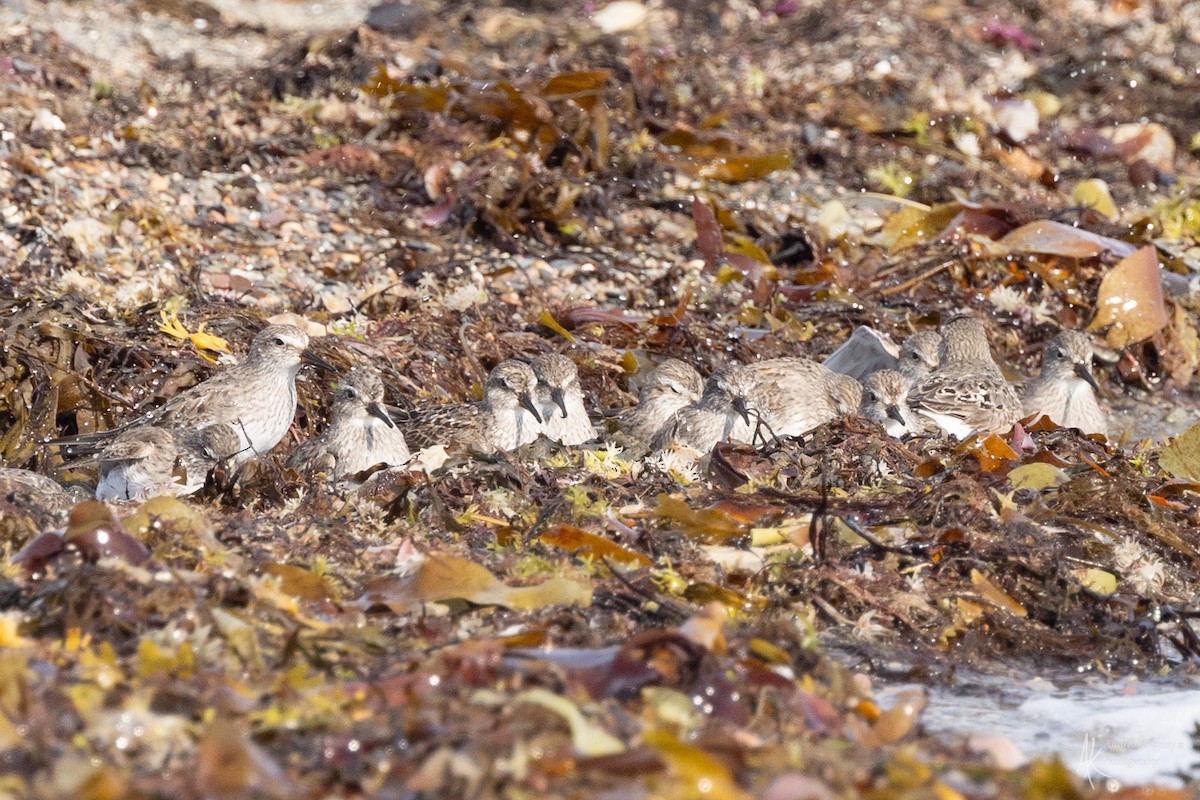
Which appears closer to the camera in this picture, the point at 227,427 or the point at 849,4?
the point at 227,427

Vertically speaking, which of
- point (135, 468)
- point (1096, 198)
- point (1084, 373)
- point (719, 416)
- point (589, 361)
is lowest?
point (1096, 198)

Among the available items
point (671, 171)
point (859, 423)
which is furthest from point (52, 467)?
point (671, 171)

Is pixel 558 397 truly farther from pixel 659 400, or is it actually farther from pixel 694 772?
pixel 694 772

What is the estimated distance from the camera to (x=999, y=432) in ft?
22.2

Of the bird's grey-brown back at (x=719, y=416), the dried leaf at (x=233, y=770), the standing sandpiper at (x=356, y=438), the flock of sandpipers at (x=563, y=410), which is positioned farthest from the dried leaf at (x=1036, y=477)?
the dried leaf at (x=233, y=770)

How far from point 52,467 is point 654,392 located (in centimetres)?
261

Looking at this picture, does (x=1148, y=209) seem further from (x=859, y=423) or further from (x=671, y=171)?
(x=859, y=423)

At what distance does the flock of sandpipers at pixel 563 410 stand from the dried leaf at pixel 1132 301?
31.5 inches

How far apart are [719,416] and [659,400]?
36cm

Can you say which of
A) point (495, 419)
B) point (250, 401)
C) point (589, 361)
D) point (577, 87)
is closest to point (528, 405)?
point (495, 419)

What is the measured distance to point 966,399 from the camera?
7.24 m

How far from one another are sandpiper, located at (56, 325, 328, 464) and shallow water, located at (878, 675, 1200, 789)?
127 inches

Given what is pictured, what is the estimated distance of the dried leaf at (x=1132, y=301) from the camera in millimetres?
8406

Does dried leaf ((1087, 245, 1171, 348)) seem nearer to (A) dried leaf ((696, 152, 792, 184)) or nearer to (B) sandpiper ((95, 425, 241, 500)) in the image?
(A) dried leaf ((696, 152, 792, 184))
